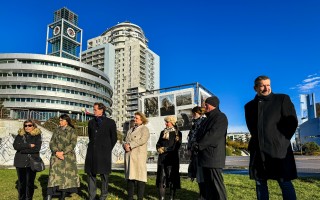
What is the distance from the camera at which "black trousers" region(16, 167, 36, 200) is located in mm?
5938

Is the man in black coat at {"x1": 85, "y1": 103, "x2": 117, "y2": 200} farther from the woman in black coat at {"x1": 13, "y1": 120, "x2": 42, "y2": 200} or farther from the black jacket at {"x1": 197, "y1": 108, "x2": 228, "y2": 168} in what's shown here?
the black jacket at {"x1": 197, "y1": 108, "x2": 228, "y2": 168}

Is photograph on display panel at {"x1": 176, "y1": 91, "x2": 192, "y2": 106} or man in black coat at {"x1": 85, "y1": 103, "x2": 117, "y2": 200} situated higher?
photograph on display panel at {"x1": 176, "y1": 91, "x2": 192, "y2": 106}

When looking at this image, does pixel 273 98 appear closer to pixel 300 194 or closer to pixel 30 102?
pixel 300 194

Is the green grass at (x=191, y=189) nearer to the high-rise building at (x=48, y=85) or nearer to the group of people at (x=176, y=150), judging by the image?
the group of people at (x=176, y=150)

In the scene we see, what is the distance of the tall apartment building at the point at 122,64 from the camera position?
118m

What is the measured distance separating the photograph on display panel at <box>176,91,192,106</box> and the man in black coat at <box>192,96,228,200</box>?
54.9ft

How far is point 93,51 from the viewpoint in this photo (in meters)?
123

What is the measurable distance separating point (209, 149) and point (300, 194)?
3.49 metres

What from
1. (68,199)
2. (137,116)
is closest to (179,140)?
(137,116)

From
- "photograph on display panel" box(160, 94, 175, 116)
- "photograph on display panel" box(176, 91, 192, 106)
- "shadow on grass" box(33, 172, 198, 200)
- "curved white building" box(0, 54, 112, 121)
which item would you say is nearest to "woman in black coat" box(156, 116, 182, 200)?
"shadow on grass" box(33, 172, 198, 200)

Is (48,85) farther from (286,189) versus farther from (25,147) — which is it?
(286,189)

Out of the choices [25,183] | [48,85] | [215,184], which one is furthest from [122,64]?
[215,184]

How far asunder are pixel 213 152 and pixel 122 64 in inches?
4728

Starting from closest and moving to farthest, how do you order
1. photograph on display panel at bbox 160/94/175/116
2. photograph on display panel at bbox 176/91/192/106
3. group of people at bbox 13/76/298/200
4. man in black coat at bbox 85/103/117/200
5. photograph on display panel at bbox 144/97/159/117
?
group of people at bbox 13/76/298/200
man in black coat at bbox 85/103/117/200
photograph on display panel at bbox 176/91/192/106
photograph on display panel at bbox 160/94/175/116
photograph on display panel at bbox 144/97/159/117
